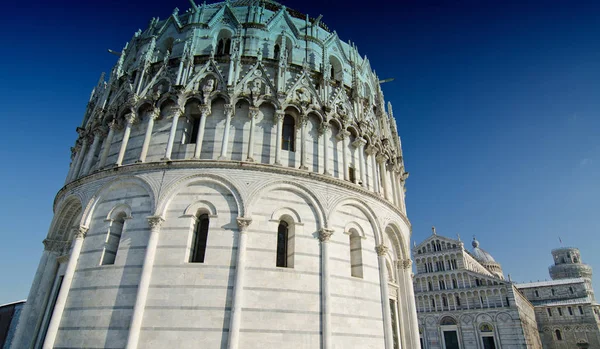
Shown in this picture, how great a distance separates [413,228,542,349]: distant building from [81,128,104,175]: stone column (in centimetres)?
5238

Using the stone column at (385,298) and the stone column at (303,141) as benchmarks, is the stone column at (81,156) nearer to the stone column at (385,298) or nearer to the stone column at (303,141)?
the stone column at (303,141)

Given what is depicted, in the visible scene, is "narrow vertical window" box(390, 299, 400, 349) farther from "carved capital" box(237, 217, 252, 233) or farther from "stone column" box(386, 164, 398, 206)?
"carved capital" box(237, 217, 252, 233)

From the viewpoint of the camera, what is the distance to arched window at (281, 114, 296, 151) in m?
15.1

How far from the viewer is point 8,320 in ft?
82.6

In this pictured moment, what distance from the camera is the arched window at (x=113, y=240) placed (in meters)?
12.7

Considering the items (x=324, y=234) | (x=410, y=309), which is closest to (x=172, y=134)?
(x=324, y=234)

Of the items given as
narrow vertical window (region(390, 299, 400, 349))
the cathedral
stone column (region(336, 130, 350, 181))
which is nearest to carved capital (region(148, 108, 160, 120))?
stone column (region(336, 130, 350, 181))

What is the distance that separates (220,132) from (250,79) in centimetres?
283

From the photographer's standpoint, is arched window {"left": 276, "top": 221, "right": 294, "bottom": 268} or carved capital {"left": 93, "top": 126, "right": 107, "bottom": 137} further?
carved capital {"left": 93, "top": 126, "right": 107, "bottom": 137}

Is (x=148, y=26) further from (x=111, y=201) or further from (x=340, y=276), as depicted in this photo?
(x=340, y=276)

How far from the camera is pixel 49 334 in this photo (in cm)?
1171

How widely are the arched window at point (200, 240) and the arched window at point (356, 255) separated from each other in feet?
19.1

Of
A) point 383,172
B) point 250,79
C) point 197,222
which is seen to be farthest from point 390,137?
point 197,222

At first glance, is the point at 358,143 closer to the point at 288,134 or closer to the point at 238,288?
the point at 288,134
